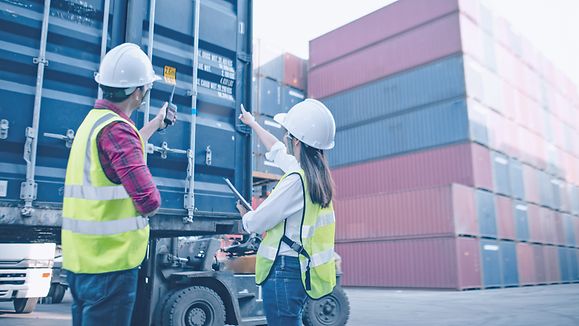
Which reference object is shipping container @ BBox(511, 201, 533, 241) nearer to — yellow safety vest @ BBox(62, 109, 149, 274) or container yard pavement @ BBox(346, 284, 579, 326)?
container yard pavement @ BBox(346, 284, 579, 326)

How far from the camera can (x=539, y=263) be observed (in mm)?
23547

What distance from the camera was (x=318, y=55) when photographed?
26.0 m

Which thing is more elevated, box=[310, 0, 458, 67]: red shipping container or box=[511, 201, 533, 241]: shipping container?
box=[310, 0, 458, 67]: red shipping container

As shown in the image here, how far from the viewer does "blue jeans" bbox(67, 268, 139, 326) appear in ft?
6.36

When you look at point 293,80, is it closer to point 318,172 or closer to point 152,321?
point 152,321

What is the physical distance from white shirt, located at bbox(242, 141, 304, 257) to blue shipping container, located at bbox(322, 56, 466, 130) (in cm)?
1906

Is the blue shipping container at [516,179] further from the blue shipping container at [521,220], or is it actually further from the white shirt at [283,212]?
the white shirt at [283,212]

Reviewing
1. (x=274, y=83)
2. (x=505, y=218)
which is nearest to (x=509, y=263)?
(x=505, y=218)

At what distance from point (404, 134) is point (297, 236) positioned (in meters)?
19.7

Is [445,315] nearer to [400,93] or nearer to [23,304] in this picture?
[23,304]

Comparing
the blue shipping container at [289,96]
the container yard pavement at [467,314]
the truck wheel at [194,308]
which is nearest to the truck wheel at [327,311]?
the container yard pavement at [467,314]

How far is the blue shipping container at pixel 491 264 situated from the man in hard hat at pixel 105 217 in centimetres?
1941

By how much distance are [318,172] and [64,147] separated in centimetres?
234

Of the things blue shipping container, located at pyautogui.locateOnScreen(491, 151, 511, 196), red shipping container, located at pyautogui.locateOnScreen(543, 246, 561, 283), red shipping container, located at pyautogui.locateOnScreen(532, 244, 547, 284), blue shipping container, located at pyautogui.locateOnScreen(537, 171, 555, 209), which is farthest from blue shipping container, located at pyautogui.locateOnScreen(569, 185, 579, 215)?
blue shipping container, located at pyautogui.locateOnScreen(491, 151, 511, 196)
